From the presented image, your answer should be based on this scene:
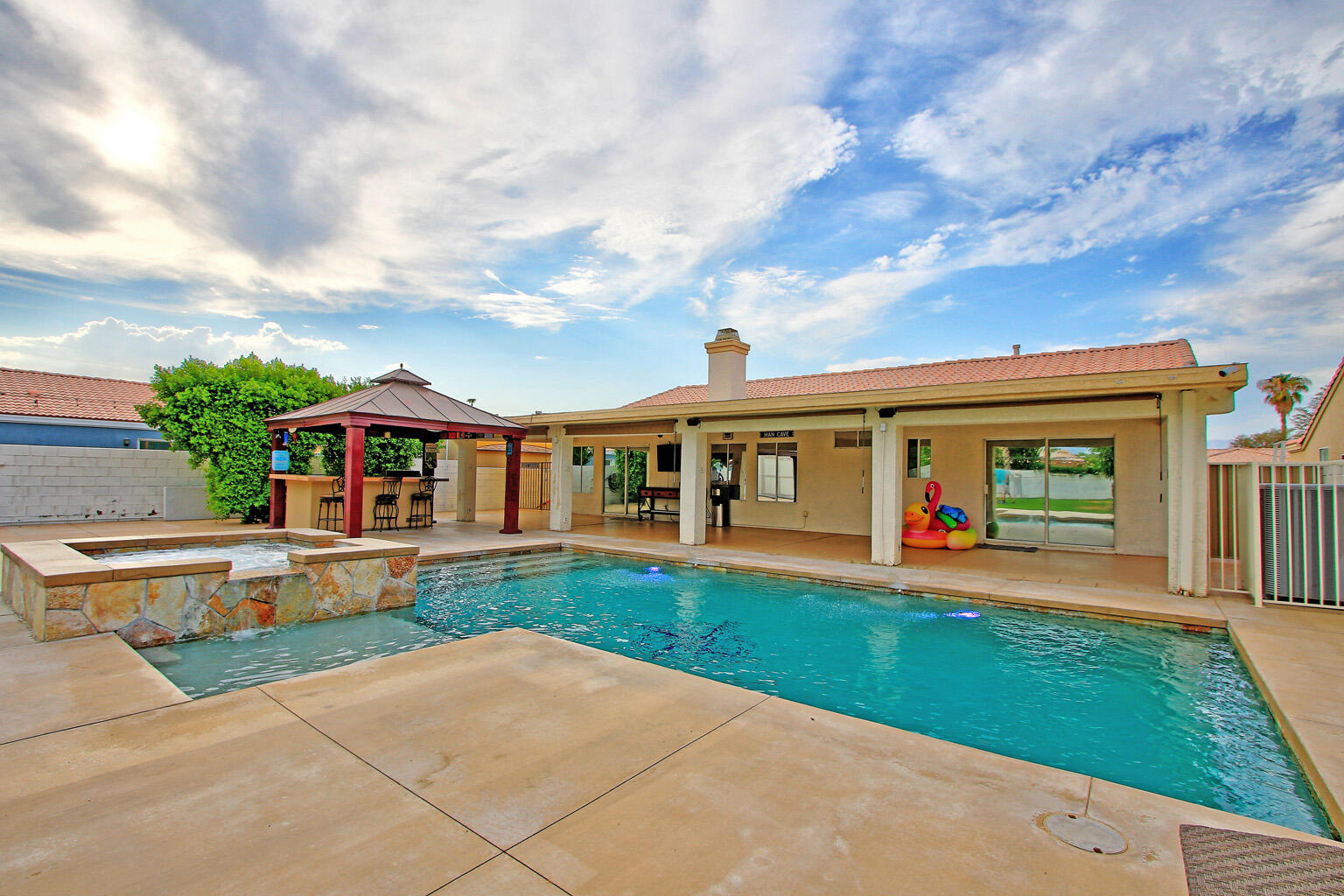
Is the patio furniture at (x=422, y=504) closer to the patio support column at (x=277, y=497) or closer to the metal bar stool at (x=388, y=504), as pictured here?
the metal bar stool at (x=388, y=504)

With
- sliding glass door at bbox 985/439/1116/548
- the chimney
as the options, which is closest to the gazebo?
the chimney

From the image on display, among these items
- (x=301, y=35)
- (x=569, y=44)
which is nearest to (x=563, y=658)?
(x=569, y=44)

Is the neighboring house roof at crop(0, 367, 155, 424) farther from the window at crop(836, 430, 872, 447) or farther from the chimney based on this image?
the window at crop(836, 430, 872, 447)

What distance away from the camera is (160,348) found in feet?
48.1

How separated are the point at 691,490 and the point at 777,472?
367 cm

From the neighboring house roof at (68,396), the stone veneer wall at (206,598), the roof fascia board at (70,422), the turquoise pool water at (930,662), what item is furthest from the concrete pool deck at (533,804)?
the neighboring house roof at (68,396)

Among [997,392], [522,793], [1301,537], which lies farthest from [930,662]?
[1301,537]

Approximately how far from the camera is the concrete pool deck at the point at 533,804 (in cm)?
170

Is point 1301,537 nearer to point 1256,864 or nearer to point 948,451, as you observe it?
point 948,451

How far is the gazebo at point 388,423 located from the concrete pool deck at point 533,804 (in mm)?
6881

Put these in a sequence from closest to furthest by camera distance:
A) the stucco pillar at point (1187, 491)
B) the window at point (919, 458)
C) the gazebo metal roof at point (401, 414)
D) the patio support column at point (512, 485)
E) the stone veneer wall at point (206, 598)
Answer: the stone veneer wall at point (206, 598), the stucco pillar at point (1187, 491), the gazebo metal roof at point (401, 414), the window at point (919, 458), the patio support column at point (512, 485)

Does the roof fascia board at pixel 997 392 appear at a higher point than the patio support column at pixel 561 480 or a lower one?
higher

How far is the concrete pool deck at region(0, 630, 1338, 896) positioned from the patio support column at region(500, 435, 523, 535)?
28.2ft

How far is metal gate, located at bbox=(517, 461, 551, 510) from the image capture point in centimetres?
1867
